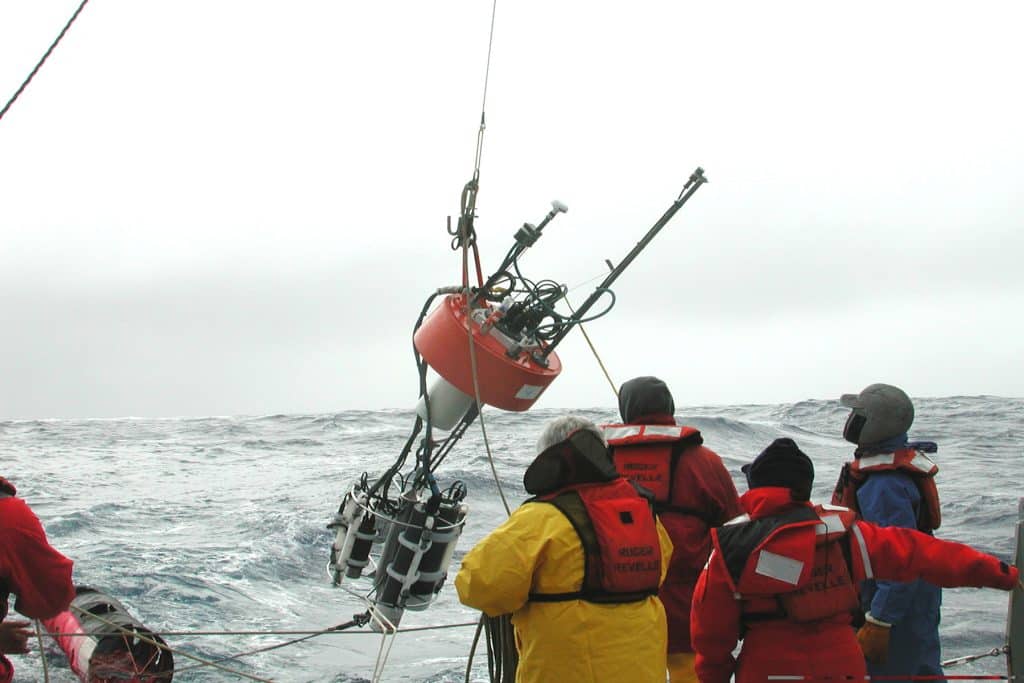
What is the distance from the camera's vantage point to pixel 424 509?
13.8 feet

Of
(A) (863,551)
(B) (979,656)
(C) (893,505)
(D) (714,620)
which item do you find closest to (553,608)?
(D) (714,620)

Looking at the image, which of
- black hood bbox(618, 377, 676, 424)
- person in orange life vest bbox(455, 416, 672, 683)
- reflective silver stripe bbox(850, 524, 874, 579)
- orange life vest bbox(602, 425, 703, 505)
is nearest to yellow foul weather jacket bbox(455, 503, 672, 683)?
person in orange life vest bbox(455, 416, 672, 683)

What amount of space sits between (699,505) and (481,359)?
1023 millimetres

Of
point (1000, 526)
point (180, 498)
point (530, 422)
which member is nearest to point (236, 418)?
point (530, 422)

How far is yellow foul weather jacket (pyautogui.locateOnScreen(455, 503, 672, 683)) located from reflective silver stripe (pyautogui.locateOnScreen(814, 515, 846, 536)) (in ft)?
1.84

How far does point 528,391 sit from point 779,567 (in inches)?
62.2

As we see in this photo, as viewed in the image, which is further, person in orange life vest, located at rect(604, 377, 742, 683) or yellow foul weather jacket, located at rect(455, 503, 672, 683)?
person in orange life vest, located at rect(604, 377, 742, 683)

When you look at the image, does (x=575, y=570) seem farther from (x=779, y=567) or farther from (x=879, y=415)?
(x=879, y=415)

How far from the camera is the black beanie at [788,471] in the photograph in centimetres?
289

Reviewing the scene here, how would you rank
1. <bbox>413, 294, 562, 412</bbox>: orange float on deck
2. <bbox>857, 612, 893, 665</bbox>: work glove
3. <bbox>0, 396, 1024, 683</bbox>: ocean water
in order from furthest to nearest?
<bbox>0, 396, 1024, 683</bbox>: ocean water
<bbox>413, 294, 562, 412</bbox>: orange float on deck
<bbox>857, 612, 893, 665</bbox>: work glove

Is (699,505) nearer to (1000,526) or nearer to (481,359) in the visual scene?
(481,359)

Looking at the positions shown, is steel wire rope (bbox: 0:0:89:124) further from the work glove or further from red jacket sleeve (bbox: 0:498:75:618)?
the work glove

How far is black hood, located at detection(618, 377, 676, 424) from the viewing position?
382 centimetres

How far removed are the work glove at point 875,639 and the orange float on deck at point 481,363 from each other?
1.53 meters
